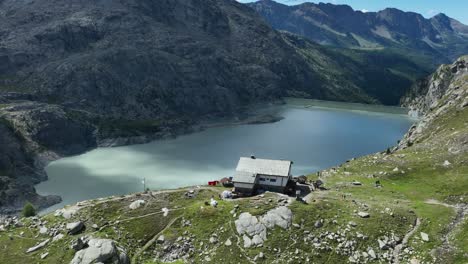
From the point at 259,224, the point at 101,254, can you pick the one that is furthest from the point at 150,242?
the point at 259,224

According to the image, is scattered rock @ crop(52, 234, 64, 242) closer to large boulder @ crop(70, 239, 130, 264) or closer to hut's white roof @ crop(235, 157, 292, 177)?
large boulder @ crop(70, 239, 130, 264)

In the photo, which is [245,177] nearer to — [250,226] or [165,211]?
[250,226]

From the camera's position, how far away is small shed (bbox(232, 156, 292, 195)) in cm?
6762

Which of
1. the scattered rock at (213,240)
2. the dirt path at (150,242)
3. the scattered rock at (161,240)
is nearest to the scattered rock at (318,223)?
the scattered rock at (213,240)

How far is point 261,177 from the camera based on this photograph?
228 ft

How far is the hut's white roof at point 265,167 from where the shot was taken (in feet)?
228

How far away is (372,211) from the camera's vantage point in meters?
57.7

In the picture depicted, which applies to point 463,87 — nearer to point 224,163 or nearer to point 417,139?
point 417,139

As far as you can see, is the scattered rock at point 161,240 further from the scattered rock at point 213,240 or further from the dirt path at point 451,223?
the dirt path at point 451,223

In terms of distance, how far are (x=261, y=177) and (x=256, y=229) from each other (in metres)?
15.0

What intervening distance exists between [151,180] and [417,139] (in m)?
83.4

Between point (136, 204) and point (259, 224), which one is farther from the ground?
point (259, 224)

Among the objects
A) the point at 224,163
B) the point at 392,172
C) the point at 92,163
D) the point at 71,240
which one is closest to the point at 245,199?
the point at 71,240

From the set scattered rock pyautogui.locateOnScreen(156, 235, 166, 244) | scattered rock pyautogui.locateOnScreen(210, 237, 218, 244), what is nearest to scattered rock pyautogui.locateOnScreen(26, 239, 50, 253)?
scattered rock pyautogui.locateOnScreen(156, 235, 166, 244)
